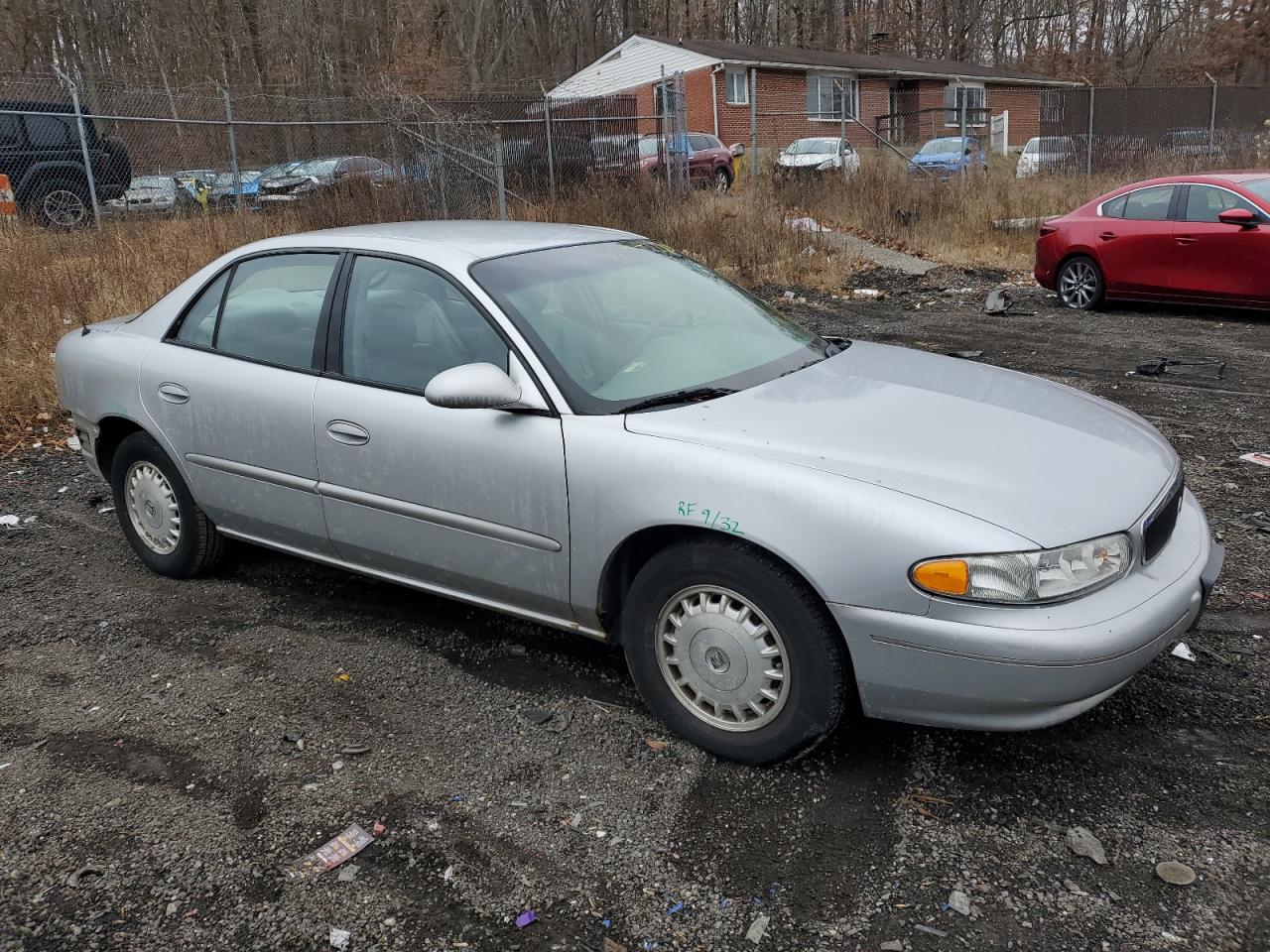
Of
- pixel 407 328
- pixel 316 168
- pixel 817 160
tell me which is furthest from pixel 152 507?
pixel 817 160

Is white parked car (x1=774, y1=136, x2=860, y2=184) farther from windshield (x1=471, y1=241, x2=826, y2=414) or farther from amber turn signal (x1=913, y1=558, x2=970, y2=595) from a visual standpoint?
amber turn signal (x1=913, y1=558, x2=970, y2=595)

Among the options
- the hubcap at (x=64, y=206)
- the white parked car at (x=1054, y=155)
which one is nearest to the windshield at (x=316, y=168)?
the hubcap at (x=64, y=206)

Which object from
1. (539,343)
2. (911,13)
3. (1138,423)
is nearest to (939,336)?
(1138,423)

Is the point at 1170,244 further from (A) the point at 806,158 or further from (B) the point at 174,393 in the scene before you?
(A) the point at 806,158

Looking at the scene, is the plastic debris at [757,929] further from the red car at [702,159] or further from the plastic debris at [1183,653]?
the red car at [702,159]

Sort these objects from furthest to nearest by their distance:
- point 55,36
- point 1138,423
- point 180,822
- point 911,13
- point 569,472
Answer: point 911,13, point 55,36, point 1138,423, point 569,472, point 180,822

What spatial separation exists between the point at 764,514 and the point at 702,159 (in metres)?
23.0

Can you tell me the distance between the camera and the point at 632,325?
12.3 ft

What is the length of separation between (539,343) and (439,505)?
0.66m

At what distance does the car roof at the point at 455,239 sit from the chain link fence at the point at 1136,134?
20.8 metres

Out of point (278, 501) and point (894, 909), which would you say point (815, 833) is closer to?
point (894, 909)

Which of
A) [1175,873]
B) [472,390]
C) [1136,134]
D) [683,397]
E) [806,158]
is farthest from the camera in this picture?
[1136,134]

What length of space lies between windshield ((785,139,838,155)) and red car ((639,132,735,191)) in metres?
1.69

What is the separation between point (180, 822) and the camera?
2.98 metres
